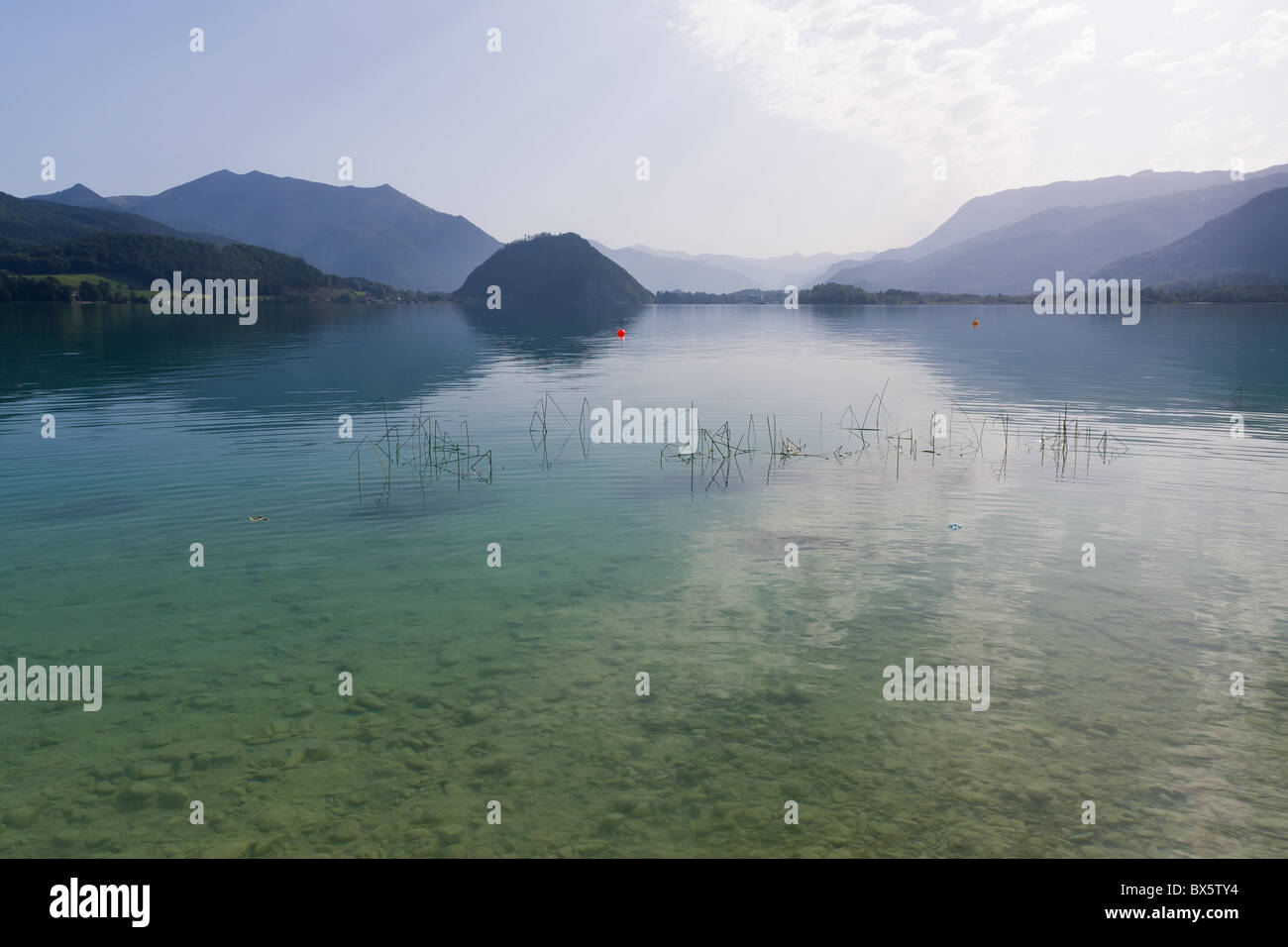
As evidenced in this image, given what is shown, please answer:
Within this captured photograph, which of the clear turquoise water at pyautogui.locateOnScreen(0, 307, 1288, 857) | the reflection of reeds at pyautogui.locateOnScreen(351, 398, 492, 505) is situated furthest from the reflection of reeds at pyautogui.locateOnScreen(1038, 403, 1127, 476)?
the reflection of reeds at pyautogui.locateOnScreen(351, 398, 492, 505)

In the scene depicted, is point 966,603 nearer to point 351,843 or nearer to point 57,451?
point 351,843

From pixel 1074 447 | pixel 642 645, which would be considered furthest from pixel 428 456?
pixel 1074 447

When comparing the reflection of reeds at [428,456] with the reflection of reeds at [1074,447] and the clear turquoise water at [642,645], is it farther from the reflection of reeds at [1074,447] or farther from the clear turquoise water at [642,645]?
the reflection of reeds at [1074,447]

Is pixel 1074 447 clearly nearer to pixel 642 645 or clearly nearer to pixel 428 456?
pixel 642 645

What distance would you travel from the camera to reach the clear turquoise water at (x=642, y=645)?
978 centimetres

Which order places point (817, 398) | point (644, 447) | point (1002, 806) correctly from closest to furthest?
point (1002, 806) → point (644, 447) → point (817, 398)

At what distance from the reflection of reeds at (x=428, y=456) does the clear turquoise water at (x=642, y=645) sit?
26.0 inches

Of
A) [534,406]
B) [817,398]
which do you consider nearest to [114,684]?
[534,406]

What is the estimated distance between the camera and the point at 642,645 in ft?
48.8

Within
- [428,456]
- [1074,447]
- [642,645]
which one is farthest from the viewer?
[1074,447]

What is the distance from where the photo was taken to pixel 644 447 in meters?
34.2

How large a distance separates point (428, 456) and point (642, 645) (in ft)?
62.1
